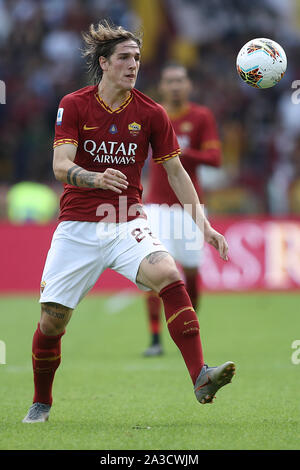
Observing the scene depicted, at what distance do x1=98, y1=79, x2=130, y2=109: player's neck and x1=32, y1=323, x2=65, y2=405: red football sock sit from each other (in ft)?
4.89

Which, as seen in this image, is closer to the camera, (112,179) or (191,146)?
(112,179)

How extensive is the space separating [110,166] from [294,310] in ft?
24.7

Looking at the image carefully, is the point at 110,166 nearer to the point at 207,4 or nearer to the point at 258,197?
the point at 258,197

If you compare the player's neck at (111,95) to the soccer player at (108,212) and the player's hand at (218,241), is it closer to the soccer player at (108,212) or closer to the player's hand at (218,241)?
the soccer player at (108,212)

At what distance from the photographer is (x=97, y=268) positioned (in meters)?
5.41

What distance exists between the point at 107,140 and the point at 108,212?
45cm

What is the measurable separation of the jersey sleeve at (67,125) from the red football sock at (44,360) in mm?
1175

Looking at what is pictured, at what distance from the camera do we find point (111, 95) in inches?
217

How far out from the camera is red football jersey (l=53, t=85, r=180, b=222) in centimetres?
541

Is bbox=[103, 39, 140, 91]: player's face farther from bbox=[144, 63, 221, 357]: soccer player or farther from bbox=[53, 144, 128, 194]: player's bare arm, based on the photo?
bbox=[144, 63, 221, 357]: soccer player

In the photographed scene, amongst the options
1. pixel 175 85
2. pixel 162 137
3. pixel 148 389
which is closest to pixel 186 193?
pixel 162 137

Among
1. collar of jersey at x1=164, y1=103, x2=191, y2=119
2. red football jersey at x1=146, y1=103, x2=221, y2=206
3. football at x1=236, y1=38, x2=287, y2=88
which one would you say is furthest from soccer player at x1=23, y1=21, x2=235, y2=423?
collar of jersey at x1=164, y1=103, x2=191, y2=119

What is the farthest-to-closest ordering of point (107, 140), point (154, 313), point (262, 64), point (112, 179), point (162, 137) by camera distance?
point (154, 313) → point (262, 64) → point (162, 137) → point (107, 140) → point (112, 179)

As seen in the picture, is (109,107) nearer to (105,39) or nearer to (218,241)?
(105,39)
